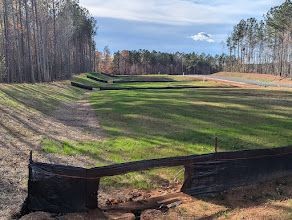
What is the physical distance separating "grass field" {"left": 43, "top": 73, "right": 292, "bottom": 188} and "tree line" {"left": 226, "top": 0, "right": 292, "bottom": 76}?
66.4m

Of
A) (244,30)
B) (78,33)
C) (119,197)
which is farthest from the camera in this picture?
(244,30)

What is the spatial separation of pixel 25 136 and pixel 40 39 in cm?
3922

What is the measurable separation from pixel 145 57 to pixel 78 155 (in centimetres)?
14272

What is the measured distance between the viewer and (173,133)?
17.7 meters

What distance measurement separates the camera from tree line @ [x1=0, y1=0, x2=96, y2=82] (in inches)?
1796

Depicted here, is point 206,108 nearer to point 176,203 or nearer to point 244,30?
point 176,203

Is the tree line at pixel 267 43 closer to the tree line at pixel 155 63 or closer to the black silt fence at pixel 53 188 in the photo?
the tree line at pixel 155 63

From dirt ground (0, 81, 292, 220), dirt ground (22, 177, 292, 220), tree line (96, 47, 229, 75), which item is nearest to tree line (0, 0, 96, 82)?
dirt ground (0, 81, 292, 220)

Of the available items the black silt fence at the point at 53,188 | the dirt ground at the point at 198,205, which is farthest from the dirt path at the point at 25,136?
the dirt ground at the point at 198,205

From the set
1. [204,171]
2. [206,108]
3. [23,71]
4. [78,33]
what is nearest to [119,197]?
[204,171]

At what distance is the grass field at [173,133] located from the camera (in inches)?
553

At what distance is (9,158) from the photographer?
12.8 meters

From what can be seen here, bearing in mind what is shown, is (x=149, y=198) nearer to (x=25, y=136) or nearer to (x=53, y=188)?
(x=53, y=188)

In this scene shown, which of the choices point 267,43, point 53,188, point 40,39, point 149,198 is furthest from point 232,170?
point 267,43
